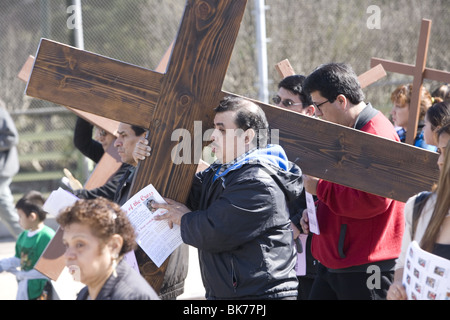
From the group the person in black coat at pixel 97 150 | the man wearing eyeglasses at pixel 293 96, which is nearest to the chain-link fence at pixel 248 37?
the person in black coat at pixel 97 150

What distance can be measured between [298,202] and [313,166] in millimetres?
1089

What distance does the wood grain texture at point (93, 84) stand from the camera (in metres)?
2.89

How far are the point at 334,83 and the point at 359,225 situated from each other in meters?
0.73

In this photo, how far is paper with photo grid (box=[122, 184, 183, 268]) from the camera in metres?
2.94

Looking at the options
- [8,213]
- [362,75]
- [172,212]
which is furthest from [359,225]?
[8,213]

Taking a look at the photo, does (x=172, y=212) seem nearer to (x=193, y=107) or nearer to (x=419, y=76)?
(x=193, y=107)

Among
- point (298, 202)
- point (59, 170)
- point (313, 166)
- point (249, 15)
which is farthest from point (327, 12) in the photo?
point (313, 166)

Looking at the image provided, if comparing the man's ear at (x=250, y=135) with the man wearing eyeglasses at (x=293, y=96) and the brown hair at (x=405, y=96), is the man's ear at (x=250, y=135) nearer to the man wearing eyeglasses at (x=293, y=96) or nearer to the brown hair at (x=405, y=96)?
the man wearing eyeglasses at (x=293, y=96)

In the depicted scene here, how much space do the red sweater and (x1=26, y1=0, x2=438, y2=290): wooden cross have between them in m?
0.23

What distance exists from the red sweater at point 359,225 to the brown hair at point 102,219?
3.90 feet

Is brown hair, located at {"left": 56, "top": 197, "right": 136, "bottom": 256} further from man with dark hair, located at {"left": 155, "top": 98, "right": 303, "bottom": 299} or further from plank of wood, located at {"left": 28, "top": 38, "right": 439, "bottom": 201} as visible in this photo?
plank of wood, located at {"left": 28, "top": 38, "right": 439, "bottom": 201}

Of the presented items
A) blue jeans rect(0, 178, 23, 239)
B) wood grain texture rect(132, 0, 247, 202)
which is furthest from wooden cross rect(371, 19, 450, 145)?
blue jeans rect(0, 178, 23, 239)

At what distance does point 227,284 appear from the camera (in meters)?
2.83

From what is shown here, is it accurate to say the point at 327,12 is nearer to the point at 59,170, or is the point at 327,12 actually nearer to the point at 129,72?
the point at 59,170
